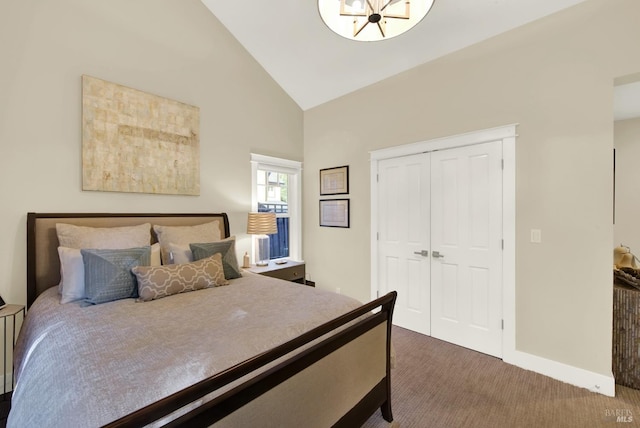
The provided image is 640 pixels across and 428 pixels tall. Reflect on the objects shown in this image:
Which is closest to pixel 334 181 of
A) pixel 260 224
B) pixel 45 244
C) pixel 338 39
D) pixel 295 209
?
pixel 295 209

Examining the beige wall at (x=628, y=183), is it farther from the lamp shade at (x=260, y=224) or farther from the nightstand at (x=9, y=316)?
the nightstand at (x=9, y=316)

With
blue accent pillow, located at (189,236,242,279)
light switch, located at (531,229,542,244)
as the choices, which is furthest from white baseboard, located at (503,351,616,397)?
blue accent pillow, located at (189,236,242,279)

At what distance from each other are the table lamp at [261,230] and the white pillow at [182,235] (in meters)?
0.53

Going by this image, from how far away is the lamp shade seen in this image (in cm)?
332

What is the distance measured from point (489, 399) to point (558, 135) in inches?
82.6

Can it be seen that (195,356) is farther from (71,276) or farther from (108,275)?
(71,276)

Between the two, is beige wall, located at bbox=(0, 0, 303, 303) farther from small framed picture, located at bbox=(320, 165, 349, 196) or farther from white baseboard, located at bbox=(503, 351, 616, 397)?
white baseboard, located at bbox=(503, 351, 616, 397)

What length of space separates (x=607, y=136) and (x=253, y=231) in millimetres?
3260

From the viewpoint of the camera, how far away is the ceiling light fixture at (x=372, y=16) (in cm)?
162

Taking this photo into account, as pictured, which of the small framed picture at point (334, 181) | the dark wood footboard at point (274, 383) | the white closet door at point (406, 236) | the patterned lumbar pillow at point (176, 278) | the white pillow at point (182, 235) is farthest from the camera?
the small framed picture at point (334, 181)

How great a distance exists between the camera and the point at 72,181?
236 cm

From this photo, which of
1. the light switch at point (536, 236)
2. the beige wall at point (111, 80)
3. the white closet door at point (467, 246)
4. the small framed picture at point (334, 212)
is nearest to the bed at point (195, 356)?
the beige wall at point (111, 80)

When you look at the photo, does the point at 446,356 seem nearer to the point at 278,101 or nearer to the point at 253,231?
the point at 253,231

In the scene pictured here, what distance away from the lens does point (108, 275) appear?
6.21 feet
